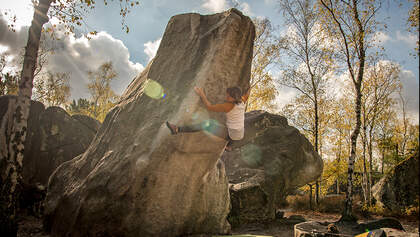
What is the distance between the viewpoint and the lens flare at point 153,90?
7.03 meters

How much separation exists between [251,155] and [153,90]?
335 inches

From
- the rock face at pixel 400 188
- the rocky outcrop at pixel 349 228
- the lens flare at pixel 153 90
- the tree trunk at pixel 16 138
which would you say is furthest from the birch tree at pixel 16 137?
the rock face at pixel 400 188

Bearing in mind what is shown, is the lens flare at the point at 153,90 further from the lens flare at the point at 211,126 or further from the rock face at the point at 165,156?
the lens flare at the point at 211,126

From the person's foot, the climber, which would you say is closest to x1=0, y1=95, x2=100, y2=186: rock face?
the person's foot

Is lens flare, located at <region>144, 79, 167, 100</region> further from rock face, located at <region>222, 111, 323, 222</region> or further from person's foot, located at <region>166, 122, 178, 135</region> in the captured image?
rock face, located at <region>222, 111, 323, 222</region>

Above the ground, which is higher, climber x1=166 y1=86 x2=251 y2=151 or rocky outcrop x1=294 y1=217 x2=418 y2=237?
climber x1=166 y1=86 x2=251 y2=151

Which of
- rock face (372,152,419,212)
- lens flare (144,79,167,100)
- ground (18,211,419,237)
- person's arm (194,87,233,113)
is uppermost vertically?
lens flare (144,79,167,100)

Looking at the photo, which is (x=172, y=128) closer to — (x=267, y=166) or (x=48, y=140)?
(x=267, y=166)

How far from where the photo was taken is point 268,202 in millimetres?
11977

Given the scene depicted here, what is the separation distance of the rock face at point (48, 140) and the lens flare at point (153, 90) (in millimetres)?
6664

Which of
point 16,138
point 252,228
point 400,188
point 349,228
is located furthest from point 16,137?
point 400,188

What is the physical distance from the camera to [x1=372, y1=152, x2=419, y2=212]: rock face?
14.9 m

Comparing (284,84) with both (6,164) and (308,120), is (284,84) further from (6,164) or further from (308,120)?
(6,164)

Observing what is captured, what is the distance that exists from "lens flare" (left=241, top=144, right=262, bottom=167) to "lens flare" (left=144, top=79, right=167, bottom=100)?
27.4ft
